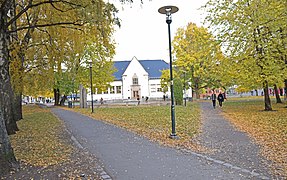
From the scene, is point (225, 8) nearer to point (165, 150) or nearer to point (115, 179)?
point (165, 150)

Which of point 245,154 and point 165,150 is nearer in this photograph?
point 245,154

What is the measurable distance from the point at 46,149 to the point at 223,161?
5.43 metres

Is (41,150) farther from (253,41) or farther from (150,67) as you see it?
(150,67)

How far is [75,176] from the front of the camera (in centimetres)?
629

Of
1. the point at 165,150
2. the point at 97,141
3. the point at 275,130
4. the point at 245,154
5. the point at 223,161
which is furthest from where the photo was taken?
the point at 275,130

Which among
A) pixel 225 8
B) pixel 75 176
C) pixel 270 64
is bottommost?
pixel 75 176

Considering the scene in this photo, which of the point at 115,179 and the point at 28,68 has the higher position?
the point at 28,68

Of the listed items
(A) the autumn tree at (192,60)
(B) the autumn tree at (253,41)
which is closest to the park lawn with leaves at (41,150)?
(B) the autumn tree at (253,41)

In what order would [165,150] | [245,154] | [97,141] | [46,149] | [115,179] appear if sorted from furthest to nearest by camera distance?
[97,141], [46,149], [165,150], [245,154], [115,179]

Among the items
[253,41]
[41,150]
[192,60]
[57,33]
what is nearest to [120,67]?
[192,60]

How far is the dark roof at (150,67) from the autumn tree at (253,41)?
54396mm

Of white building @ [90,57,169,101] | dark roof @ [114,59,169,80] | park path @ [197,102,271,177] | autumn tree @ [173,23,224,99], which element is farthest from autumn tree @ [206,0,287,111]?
dark roof @ [114,59,169,80]

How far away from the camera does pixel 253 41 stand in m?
20.0

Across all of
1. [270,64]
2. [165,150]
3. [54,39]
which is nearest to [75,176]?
[165,150]
